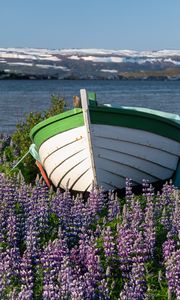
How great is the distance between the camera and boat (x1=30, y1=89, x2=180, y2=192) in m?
12.6

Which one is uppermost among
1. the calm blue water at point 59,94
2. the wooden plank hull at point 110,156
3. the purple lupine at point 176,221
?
the calm blue water at point 59,94

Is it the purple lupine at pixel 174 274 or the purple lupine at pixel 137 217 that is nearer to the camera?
the purple lupine at pixel 174 274

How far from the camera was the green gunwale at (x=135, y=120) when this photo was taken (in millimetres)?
12516

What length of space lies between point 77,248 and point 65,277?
1866mm

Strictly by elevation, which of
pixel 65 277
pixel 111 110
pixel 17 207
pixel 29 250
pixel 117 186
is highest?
pixel 111 110

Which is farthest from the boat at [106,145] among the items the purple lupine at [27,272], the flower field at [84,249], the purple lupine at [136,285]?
the purple lupine at [136,285]

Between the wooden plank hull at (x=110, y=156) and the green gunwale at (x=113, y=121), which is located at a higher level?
the green gunwale at (x=113, y=121)

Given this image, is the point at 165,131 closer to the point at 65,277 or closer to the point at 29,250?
the point at 29,250

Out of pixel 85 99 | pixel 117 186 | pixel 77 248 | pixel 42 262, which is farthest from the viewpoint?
pixel 117 186

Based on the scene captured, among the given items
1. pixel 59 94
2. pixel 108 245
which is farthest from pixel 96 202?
pixel 59 94

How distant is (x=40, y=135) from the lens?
1373cm

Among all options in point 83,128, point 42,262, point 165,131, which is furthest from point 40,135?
point 42,262

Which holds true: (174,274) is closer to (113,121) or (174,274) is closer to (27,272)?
(27,272)

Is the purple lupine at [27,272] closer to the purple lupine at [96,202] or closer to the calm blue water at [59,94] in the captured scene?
the purple lupine at [96,202]
